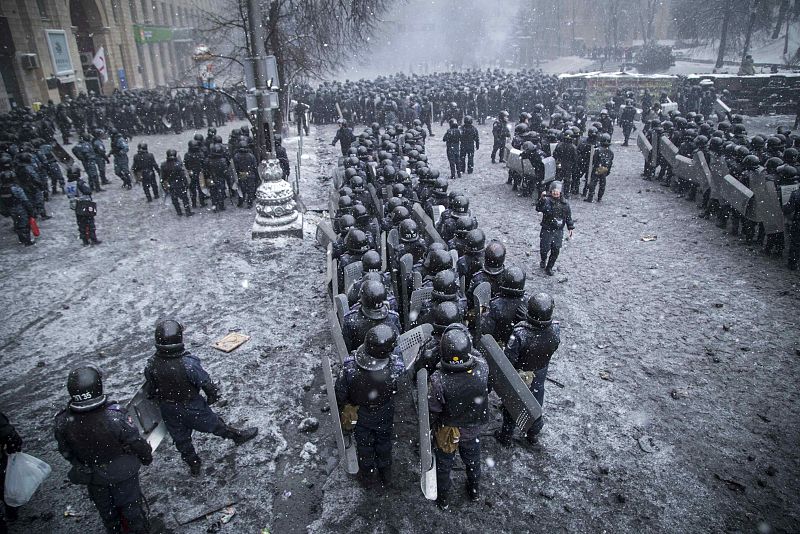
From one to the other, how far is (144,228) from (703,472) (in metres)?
11.4

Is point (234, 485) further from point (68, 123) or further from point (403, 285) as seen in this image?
point (68, 123)

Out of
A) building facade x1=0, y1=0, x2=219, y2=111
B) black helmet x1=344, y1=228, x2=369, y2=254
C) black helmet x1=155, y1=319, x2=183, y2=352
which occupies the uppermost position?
building facade x1=0, y1=0, x2=219, y2=111

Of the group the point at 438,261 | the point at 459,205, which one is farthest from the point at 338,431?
the point at 459,205

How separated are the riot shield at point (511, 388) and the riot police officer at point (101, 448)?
2902 mm

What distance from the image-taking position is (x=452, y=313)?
14.1 ft

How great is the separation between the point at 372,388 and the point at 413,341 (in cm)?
78

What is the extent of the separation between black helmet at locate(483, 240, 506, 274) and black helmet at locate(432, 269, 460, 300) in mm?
933

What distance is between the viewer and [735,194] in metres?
9.07

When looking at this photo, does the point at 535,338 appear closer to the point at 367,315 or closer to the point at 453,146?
the point at 367,315

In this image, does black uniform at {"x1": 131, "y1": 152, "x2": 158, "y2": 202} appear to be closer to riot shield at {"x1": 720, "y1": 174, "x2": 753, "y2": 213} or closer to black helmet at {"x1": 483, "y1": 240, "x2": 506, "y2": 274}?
black helmet at {"x1": 483, "y1": 240, "x2": 506, "y2": 274}

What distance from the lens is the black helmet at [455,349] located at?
146 inches

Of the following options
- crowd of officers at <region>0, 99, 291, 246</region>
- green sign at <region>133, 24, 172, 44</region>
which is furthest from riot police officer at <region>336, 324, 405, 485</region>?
green sign at <region>133, 24, 172, 44</region>

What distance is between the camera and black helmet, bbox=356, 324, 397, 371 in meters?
3.79

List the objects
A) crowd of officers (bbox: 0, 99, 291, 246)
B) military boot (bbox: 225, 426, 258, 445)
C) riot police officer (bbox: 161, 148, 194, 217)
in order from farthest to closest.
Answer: riot police officer (bbox: 161, 148, 194, 217) < crowd of officers (bbox: 0, 99, 291, 246) < military boot (bbox: 225, 426, 258, 445)
